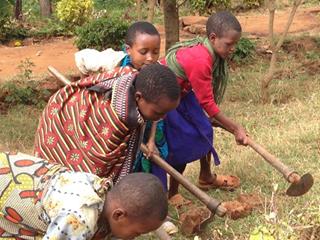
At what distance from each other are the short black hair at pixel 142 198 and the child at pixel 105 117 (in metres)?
0.74

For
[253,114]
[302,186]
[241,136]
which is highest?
[241,136]

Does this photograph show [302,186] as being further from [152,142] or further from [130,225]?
[130,225]

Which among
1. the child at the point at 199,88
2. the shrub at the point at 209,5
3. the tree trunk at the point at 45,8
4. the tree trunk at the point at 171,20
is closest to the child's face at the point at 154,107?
the child at the point at 199,88

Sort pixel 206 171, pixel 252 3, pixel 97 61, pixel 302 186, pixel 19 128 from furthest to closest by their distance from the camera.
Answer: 1. pixel 252 3
2. pixel 19 128
3. pixel 206 171
4. pixel 302 186
5. pixel 97 61

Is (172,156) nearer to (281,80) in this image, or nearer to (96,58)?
(96,58)

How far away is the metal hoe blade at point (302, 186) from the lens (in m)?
3.78

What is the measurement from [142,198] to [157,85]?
83 cm

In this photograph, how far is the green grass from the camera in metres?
3.70

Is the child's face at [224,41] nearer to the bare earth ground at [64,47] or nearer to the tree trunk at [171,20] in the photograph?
the tree trunk at [171,20]

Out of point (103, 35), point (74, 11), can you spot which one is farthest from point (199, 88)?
point (74, 11)

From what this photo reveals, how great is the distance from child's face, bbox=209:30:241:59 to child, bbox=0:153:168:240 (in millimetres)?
1613

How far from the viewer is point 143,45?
3559mm

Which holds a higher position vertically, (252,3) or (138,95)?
(138,95)

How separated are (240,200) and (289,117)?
2076mm
